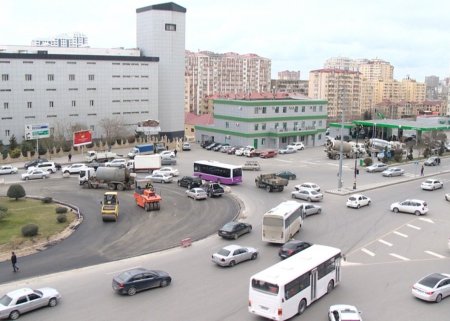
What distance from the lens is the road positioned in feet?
73.9

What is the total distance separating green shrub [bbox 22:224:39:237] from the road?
6.97m

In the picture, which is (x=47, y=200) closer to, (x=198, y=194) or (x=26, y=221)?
(x=26, y=221)

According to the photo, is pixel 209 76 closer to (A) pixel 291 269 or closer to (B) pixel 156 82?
(B) pixel 156 82

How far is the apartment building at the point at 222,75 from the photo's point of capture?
549ft

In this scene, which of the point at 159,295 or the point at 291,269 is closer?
the point at 291,269

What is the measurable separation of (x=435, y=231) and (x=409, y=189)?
1576 cm

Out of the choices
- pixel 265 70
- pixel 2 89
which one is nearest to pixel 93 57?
pixel 2 89

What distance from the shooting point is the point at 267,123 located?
82.4 meters

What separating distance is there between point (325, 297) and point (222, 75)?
522 feet

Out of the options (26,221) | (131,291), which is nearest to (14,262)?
(131,291)

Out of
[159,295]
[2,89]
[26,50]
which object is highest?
[26,50]

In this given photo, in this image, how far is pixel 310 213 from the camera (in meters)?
39.7

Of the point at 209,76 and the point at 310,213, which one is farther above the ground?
the point at 209,76

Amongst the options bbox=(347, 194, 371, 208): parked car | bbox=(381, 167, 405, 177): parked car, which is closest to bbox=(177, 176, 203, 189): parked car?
bbox=(347, 194, 371, 208): parked car
